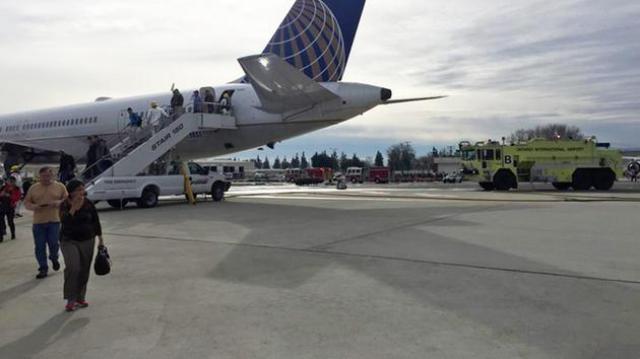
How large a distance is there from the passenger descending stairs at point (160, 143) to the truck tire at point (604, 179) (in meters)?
21.2

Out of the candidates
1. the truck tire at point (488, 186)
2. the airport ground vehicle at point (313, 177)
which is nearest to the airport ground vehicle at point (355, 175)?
the airport ground vehicle at point (313, 177)

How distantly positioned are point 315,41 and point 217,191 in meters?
7.55

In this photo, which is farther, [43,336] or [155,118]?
[155,118]

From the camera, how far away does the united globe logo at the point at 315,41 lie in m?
21.8

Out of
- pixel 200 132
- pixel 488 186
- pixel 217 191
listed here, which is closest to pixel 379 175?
pixel 488 186

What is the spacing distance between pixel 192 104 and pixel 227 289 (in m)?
17.5

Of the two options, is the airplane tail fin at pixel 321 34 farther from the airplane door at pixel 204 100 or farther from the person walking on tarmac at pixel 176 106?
the person walking on tarmac at pixel 176 106

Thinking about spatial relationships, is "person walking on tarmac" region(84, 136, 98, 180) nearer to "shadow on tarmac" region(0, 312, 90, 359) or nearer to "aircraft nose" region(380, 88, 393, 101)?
"aircraft nose" region(380, 88, 393, 101)

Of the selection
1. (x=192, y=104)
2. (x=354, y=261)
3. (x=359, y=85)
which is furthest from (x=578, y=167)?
(x=354, y=261)

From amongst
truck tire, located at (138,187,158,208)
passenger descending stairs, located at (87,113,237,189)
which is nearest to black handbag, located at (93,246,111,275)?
passenger descending stairs, located at (87,113,237,189)

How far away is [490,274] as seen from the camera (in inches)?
292

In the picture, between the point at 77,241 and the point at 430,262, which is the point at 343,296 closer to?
the point at 430,262

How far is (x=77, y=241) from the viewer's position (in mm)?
6277

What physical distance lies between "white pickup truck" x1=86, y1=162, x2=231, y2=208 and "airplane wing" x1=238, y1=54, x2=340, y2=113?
4294 mm
